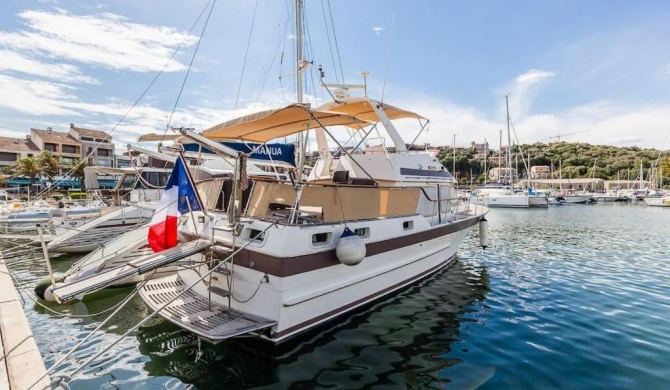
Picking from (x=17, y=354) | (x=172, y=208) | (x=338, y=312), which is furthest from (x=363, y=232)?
(x=17, y=354)

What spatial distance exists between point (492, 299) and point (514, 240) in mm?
10359

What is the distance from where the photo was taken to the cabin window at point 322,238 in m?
5.30

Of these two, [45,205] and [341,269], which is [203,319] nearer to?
[341,269]

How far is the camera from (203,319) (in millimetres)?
4789

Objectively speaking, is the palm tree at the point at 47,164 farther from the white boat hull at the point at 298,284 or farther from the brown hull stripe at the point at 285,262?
the brown hull stripe at the point at 285,262

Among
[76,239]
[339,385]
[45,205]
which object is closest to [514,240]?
[339,385]

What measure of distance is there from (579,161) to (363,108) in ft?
403

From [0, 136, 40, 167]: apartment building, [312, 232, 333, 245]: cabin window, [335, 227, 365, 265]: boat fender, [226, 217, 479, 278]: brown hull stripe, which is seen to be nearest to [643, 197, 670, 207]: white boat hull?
[226, 217, 479, 278]: brown hull stripe

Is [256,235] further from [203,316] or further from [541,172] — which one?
[541,172]

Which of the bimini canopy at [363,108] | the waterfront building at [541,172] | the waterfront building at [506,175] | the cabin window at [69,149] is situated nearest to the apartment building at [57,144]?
the cabin window at [69,149]

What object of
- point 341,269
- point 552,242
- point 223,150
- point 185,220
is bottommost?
point 552,242

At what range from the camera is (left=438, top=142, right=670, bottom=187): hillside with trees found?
91.4m

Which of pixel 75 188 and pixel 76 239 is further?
pixel 75 188

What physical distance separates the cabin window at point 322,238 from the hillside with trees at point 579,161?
3238 inches
